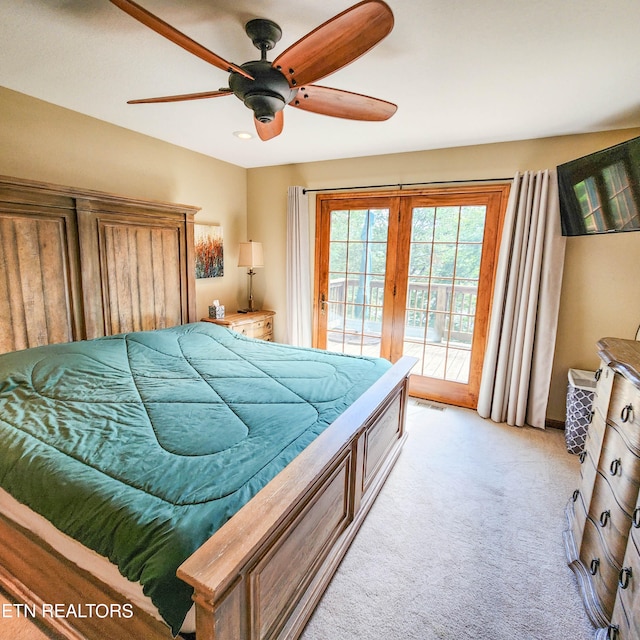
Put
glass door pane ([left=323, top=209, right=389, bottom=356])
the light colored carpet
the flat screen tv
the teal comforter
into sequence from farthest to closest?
glass door pane ([left=323, top=209, right=389, bottom=356])
the flat screen tv
the light colored carpet
the teal comforter

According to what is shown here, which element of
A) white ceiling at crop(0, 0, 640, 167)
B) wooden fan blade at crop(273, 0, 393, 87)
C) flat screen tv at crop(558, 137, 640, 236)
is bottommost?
flat screen tv at crop(558, 137, 640, 236)

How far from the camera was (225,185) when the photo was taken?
13.3 ft

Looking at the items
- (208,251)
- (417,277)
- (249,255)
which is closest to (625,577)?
(417,277)

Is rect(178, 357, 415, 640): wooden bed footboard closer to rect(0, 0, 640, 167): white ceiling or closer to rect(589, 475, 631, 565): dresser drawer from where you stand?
rect(589, 475, 631, 565): dresser drawer

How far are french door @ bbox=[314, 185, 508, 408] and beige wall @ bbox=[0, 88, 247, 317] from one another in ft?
3.44

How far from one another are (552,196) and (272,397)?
275cm

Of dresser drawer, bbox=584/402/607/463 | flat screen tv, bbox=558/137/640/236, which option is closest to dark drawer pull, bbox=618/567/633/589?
dresser drawer, bbox=584/402/607/463

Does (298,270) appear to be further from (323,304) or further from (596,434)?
(596,434)

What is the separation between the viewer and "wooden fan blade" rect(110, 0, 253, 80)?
110 centimetres

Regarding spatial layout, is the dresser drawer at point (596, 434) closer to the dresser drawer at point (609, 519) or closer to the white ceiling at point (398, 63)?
the dresser drawer at point (609, 519)

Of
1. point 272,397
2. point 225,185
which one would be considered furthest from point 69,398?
point 225,185

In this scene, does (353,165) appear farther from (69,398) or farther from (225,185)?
(69,398)

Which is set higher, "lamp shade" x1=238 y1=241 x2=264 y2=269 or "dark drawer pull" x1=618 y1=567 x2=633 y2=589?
"lamp shade" x1=238 y1=241 x2=264 y2=269

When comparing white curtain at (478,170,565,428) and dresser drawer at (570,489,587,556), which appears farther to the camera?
white curtain at (478,170,565,428)
